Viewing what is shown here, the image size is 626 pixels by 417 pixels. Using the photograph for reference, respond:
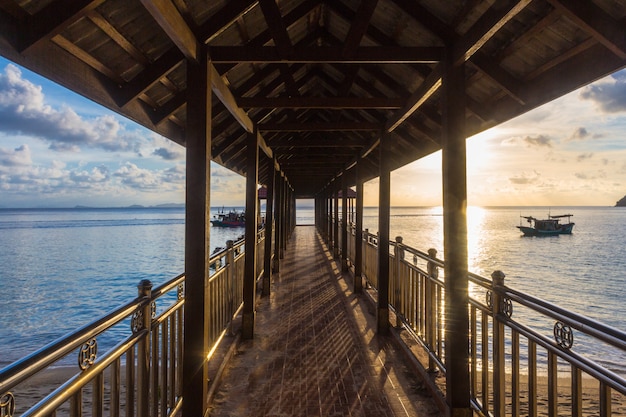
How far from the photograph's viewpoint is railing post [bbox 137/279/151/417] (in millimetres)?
2092

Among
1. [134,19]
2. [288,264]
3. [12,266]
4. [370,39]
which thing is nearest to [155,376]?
[134,19]

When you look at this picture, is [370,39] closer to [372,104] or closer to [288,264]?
[372,104]

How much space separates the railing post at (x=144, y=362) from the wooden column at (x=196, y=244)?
585mm

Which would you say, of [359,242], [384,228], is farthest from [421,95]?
[359,242]

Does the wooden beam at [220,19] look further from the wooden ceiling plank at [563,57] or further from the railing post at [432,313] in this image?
the railing post at [432,313]

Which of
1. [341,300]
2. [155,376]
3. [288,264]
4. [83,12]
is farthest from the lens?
[288,264]

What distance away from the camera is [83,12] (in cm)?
186

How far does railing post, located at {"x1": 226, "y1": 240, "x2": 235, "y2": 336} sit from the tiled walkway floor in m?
0.43

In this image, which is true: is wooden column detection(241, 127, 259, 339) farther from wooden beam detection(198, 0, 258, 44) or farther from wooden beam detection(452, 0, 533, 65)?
wooden beam detection(452, 0, 533, 65)

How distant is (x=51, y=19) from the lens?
187 centimetres

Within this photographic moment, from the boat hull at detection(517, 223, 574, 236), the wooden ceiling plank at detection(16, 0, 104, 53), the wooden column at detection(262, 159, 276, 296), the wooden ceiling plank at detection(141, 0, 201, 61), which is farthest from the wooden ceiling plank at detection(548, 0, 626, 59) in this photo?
the boat hull at detection(517, 223, 574, 236)

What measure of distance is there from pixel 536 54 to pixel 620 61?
0.68 m

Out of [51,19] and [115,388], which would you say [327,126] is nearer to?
[51,19]

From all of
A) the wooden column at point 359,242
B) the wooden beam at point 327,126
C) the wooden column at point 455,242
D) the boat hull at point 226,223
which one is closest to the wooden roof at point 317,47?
the wooden column at point 455,242
